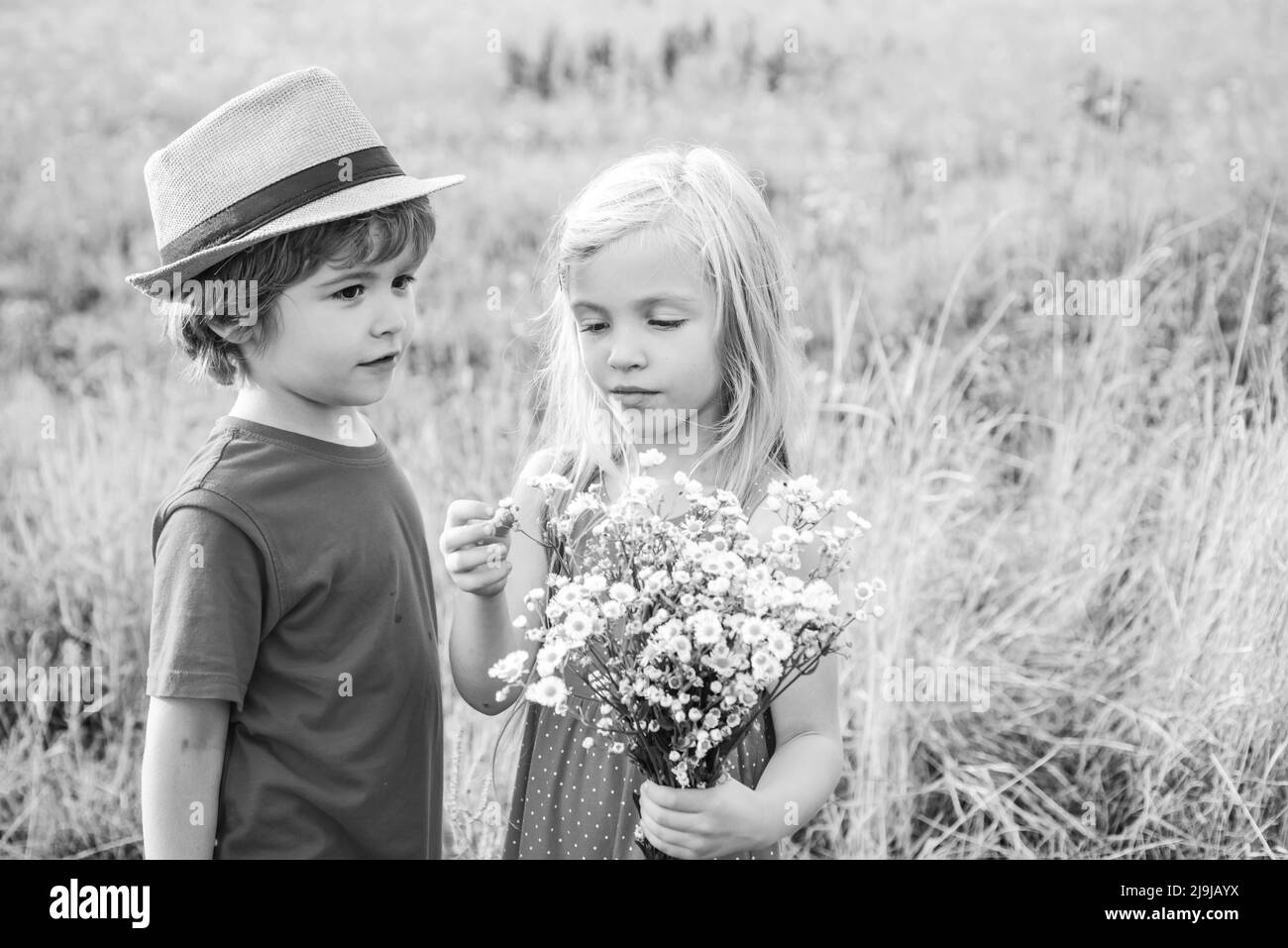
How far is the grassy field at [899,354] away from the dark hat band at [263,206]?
381mm

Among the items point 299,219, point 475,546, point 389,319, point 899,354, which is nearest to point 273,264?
point 299,219

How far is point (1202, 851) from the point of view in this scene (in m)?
3.07

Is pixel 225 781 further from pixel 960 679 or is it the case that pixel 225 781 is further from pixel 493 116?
pixel 493 116

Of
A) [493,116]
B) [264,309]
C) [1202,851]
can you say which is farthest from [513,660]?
[493,116]

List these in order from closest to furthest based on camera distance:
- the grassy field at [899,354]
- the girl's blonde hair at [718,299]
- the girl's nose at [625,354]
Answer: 1. the girl's nose at [625,354]
2. the girl's blonde hair at [718,299]
3. the grassy field at [899,354]

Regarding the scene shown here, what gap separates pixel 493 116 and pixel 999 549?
5.79 meters

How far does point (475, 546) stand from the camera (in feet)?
Answer: 6.50

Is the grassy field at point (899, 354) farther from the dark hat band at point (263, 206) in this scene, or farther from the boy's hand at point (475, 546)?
the boy's hand at point (475, 546)

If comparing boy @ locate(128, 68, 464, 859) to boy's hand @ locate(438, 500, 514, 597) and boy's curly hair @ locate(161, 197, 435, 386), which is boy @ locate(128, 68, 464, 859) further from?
boy's hand @ locate(438, 500, 514, 597)

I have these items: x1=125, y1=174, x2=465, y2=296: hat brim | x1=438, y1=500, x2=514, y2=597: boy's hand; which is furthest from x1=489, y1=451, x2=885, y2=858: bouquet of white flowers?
x1=125, y1=174, x2=465, y2=296: hat brim

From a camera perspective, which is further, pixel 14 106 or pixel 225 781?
pixel 14 106

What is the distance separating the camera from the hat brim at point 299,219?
83.4 inches

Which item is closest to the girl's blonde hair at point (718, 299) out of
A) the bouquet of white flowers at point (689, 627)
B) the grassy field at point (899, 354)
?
the bouquet of white flowers at point (689, 627)

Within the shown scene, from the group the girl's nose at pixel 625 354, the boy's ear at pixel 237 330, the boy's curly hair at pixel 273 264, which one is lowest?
the girl's nose at pixel 625 354
